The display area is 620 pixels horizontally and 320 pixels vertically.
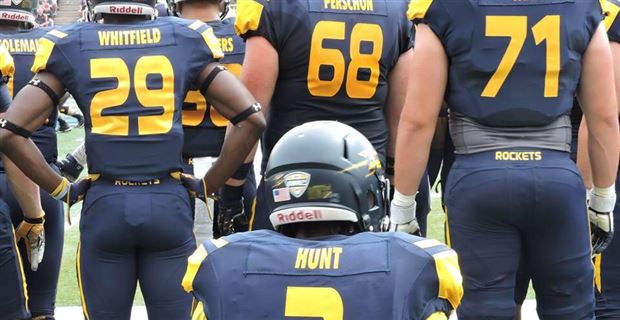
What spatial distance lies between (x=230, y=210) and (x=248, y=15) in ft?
3.38

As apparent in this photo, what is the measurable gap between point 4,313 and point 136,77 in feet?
4.35

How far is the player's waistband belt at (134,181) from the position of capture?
4008 millimetres

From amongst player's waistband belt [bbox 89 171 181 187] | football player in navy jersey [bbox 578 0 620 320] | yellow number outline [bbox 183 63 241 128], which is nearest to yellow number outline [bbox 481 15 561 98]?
football player in navy jersey [bbox 578 0 620 320]

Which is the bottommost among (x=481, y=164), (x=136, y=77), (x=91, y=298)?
(x=91, y=298)

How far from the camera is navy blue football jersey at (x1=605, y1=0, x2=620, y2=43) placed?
4.38 m

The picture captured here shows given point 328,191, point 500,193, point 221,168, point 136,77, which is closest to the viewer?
point 328,191

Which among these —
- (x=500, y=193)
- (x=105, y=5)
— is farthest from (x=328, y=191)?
(x=105, y=5)

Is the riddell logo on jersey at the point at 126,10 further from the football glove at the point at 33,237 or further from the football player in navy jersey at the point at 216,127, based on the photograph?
the football glove at the point at 33,237

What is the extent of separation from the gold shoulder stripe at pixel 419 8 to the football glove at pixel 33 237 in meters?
2.11

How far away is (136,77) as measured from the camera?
3982 millimetres

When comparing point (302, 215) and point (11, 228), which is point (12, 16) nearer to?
point (11, 228)

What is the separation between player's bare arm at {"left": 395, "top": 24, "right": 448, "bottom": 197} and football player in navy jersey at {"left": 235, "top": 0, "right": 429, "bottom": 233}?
656 mm

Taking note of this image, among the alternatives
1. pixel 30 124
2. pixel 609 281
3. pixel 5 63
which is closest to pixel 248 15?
pixel 30 124

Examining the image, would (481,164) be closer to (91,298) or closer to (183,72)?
(183,72)
